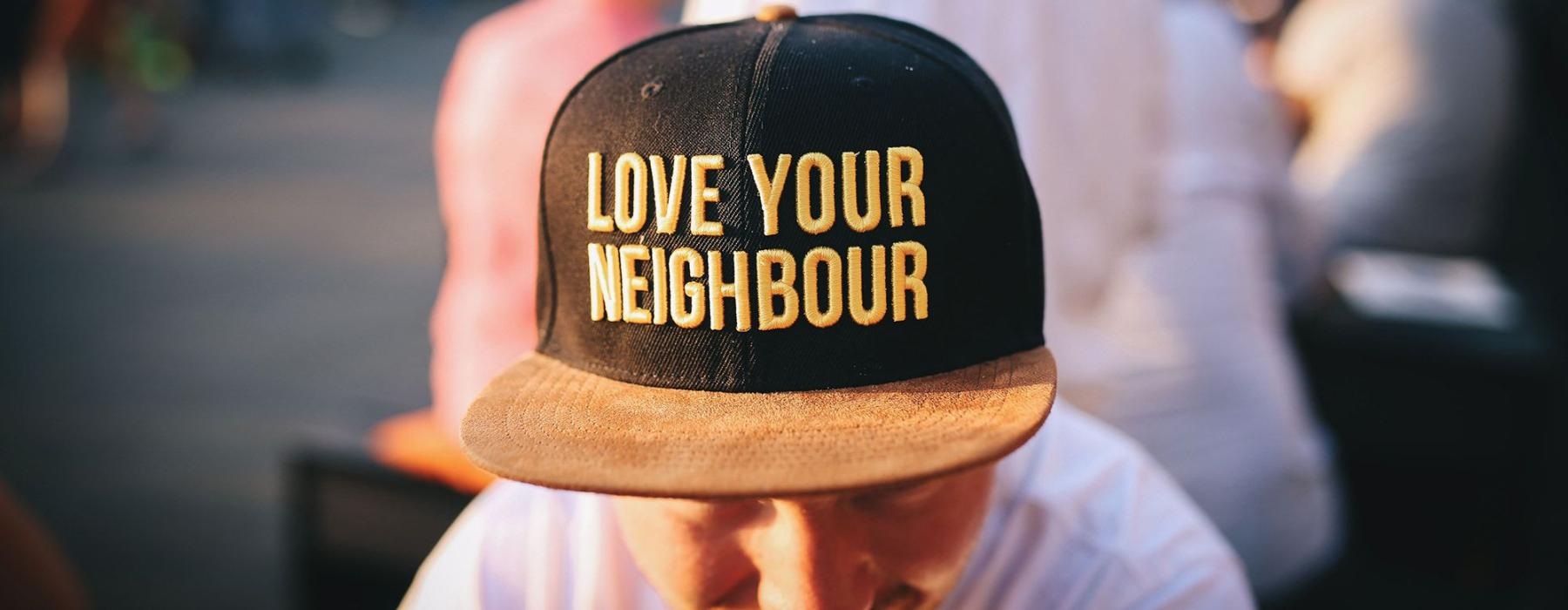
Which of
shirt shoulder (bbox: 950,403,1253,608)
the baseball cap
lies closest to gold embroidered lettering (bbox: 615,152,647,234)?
the baseball cap

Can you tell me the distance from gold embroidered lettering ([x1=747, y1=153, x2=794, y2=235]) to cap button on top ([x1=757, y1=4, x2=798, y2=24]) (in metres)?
0.22

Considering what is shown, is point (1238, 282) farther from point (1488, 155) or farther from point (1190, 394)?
point (1488, 155)

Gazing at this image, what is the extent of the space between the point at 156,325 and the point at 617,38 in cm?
396

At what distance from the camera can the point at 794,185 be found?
3.34 ft

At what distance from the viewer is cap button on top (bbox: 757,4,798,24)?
118 centimetres

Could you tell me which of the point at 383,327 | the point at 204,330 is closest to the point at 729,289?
the point at 383,327

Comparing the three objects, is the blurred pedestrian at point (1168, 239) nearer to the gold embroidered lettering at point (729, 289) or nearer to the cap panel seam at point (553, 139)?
the cap panel seam at point (553, 139)

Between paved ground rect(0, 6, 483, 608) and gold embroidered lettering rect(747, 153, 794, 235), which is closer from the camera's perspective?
gold embroidered lettering rect(747, 153, 794, 235)

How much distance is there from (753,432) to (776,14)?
0.43 metres

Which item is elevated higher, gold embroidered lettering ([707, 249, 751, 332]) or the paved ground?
gold embroidered lettering ([707, 249, 751, 332])

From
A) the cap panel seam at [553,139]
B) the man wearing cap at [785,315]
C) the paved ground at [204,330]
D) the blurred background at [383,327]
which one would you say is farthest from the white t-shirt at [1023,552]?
the paved ground at [204,330]

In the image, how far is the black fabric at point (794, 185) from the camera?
1.03m

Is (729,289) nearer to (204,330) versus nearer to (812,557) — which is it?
(812,557)

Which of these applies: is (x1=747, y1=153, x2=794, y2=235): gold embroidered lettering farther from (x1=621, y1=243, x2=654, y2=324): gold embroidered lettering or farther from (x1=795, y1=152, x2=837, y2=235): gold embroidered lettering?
(x1=621, y1=243, x2=654, y2=324): gold embroidered lettering
